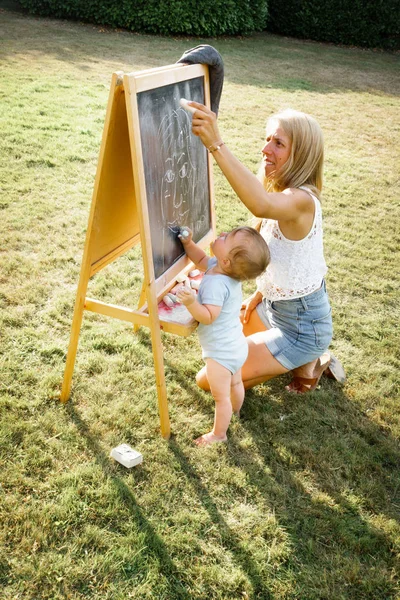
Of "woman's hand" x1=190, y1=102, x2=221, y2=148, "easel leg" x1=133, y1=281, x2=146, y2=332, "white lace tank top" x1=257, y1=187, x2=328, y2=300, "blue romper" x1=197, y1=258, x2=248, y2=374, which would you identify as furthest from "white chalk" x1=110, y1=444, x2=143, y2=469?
"woman's hand" x1=190, y1=102, x2=221, y2=148

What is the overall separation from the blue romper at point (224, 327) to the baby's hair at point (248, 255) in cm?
11

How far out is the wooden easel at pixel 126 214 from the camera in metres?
2.35

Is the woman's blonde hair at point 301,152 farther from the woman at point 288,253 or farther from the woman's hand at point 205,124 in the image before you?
the woman's hand at point 205,124

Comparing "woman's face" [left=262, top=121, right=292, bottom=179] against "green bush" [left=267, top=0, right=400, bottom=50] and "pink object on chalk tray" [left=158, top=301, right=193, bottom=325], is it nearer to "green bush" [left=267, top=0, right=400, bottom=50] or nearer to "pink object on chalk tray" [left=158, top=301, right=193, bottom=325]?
"pink object on chalk tray" [left=158, top=301, right=193, bottom=325]

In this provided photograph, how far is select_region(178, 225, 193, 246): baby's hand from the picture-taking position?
119 inches

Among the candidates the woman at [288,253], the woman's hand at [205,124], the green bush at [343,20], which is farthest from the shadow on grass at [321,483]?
the green bush at [343,20]

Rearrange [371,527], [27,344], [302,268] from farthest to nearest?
[27,344] → [302,268] → [371,527]

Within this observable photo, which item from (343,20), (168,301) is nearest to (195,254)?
(168,301)

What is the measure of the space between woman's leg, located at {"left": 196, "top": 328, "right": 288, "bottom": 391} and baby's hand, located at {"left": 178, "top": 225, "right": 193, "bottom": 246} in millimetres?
877

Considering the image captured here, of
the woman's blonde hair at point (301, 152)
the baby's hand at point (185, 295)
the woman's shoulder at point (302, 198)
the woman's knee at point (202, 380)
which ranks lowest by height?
the woman's knee at point (202, 380)

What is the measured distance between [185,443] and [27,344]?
137 cm

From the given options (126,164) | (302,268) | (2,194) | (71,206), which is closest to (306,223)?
(302,268)

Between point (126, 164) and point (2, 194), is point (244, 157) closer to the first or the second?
point (2, 194)

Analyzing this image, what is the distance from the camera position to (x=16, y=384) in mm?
3301
